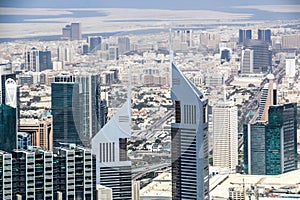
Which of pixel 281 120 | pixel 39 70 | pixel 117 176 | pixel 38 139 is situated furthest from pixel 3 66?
pixel 281 120

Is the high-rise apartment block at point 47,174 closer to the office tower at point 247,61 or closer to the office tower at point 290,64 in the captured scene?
the office tower at point 247,61

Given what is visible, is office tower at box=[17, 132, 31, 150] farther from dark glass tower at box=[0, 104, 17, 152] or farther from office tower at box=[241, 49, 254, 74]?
office tower at box=[241, 49, 254, 74]

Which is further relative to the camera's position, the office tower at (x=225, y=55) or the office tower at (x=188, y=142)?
the office tower at (x=225, y=55)

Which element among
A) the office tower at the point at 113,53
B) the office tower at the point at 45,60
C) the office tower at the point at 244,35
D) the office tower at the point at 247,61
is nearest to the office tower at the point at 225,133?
the office tower at the point at 247,61

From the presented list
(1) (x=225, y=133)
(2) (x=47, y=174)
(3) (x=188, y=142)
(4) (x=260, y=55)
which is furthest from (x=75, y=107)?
(4) (x=260, y=55)

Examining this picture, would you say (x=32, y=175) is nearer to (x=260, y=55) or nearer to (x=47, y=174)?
(x=47, y=174)

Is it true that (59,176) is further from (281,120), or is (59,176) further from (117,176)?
(281,120)
